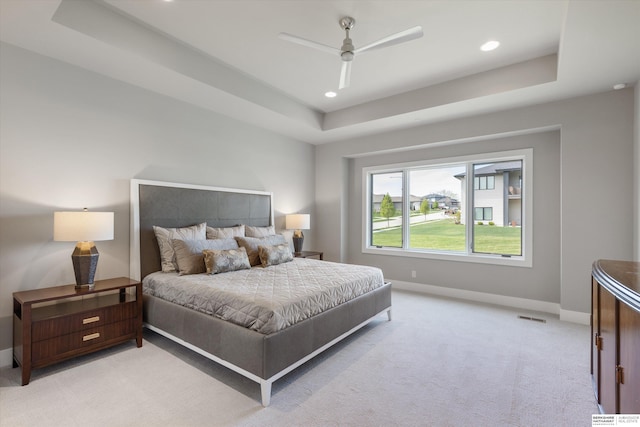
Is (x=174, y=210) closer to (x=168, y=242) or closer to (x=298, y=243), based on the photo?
(x=168, y=242)

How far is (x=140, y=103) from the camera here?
3.41 m

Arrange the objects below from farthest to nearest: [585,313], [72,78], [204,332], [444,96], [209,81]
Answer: [444,96], [585,313], [209,81], [72,78], [204,332]

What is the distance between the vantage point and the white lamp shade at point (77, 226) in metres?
2.52

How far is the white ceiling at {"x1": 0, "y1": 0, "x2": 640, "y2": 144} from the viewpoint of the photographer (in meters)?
2.37

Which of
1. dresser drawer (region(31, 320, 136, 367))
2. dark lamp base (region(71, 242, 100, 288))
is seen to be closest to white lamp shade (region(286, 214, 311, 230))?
dresser drawer (region(31, 320, 136, 367))

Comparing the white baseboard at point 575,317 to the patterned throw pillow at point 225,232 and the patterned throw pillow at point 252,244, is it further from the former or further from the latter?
the patterned throw pillow at point 225,232

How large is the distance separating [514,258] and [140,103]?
525 centimetres

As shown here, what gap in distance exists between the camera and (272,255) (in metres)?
3.77

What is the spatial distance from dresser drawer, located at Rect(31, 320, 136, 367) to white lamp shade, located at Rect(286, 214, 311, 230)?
269 centimetres

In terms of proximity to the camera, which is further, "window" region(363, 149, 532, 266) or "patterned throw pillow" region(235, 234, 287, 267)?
"window" region(363, 149, 532, 266)

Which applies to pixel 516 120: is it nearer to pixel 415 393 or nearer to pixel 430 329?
pixel 430 329

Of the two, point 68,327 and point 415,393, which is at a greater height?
point 68,327

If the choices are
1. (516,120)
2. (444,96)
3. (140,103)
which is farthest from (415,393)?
(140,103)

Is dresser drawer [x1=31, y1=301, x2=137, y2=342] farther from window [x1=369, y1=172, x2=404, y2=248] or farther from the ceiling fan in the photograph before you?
window [x1=369, y1=172, x2=404, y2=248]
